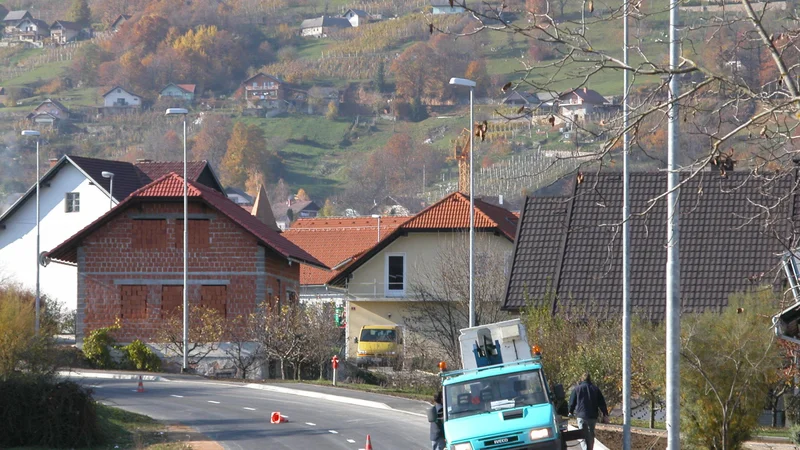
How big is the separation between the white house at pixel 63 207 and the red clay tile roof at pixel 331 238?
385 inches

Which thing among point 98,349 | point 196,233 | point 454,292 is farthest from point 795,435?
point 196,233

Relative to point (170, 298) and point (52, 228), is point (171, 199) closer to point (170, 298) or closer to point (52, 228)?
point (170, 298)

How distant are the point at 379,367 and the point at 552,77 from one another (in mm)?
36844

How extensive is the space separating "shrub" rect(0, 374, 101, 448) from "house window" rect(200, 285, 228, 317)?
23.5 meters

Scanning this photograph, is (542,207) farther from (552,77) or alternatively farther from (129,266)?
(552,77)

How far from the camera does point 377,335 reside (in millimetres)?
53375

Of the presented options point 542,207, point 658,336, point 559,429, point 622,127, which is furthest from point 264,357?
point 622,127

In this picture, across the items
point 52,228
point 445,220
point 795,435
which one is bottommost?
point 795,435

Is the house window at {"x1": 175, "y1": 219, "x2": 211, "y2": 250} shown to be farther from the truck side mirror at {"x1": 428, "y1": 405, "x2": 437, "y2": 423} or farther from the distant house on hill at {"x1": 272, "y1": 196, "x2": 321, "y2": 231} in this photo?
the distant house on hill at {"x1": 272, "y1": 196, "x2": 321, "y2": 231}

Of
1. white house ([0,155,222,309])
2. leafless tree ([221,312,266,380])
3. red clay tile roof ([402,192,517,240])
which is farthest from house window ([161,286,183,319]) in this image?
white house ([0,155,222,309])

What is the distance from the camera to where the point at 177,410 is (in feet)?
103

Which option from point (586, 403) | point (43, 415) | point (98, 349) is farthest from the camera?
point (98, 349)

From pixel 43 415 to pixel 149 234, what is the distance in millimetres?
24496

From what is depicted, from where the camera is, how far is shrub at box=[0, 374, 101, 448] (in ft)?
80.3
